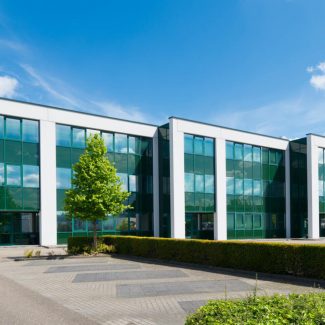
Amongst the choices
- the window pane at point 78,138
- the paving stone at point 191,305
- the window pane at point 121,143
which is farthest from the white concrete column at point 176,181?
the paving stone at point 191,305

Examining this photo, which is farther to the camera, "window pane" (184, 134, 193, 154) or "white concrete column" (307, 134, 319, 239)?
"white concrete column" (307, 134, 319, 239)

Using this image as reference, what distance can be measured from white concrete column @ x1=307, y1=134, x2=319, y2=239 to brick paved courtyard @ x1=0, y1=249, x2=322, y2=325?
24.7 m

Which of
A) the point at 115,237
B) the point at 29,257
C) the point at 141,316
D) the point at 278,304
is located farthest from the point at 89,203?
the point at 278,304

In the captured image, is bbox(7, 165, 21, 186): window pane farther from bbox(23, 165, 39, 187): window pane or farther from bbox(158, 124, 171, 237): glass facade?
bbox(158, 124, 171, 237): glass facade

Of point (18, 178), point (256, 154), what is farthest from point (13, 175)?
point (256, 154)

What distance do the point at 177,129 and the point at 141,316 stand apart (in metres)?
24.2

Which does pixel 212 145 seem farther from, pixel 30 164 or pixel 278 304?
pixel 278 304

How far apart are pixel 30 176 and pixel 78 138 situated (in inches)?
180

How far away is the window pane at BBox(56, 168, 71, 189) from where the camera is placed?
1084 inches

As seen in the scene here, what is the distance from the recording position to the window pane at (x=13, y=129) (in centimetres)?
2577

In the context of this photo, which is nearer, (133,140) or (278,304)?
(278,304)

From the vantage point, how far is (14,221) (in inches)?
1047

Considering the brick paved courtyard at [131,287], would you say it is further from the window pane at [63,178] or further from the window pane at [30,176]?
the window pane at [63,178]

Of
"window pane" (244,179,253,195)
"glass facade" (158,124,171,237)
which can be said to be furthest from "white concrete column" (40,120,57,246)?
"window pane" (244,179,253,195)
